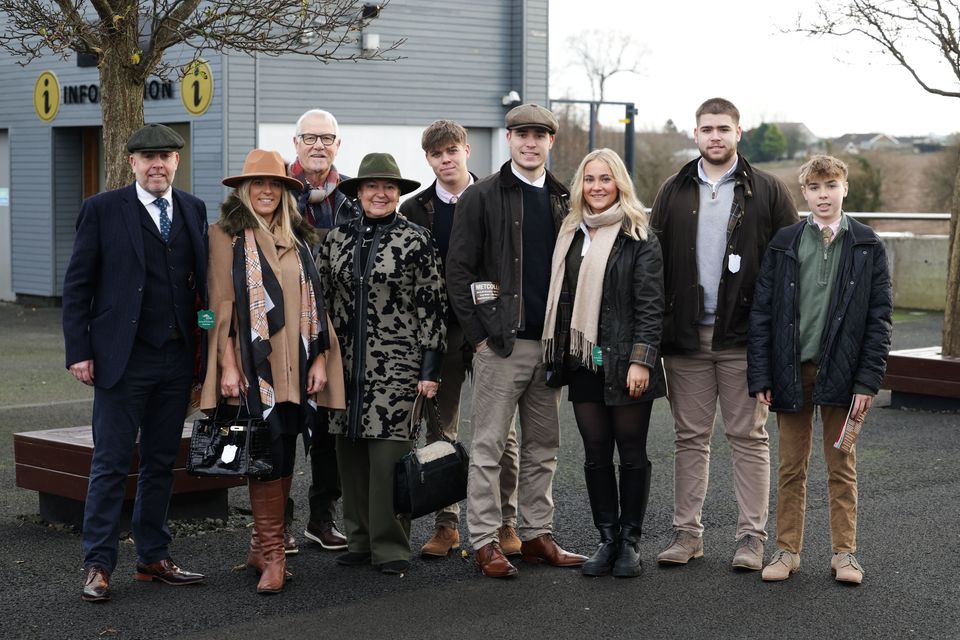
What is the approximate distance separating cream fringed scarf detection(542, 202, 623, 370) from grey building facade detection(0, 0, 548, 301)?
13.0 meters

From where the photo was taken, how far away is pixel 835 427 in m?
5.85

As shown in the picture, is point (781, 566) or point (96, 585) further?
point (781, 566)

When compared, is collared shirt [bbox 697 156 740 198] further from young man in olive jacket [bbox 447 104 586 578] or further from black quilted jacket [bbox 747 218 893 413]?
young man in olive jacket [bbox 447 104 586 578]

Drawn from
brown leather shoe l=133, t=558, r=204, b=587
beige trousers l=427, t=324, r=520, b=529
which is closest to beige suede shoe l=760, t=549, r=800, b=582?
beige trousers l=427, t=324, r=520, b=529

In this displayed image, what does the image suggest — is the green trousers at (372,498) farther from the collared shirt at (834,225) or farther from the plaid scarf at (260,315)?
the collared shirt at (834,225)

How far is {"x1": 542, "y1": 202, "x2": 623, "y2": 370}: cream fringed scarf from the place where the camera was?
230 inches

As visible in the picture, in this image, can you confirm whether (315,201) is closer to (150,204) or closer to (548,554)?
(150,204)

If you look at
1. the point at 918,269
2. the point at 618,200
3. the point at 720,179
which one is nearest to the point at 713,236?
the point at 720,179

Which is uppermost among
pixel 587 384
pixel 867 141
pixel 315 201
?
pixel 867 141

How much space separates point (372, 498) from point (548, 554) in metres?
0.87

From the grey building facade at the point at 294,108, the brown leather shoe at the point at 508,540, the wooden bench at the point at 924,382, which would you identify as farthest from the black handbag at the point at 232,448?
the grey building facade at the point at 294,108

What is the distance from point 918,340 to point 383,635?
12.3 meters

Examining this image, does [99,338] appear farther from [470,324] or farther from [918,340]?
[918,340]

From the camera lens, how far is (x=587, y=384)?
5969 mm
